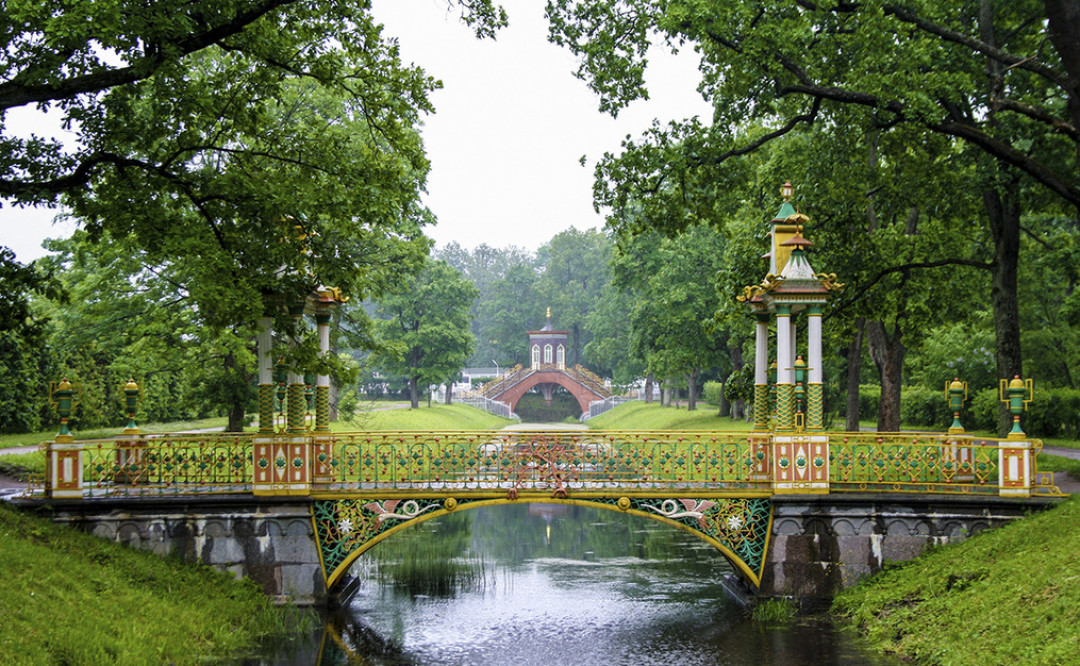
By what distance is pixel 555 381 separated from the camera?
69500 mm

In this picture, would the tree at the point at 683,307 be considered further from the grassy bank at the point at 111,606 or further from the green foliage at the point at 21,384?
the grassy bank at the point at 111,606

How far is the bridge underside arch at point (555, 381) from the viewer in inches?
2682

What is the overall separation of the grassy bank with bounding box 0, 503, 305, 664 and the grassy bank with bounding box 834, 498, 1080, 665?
8.66 meters

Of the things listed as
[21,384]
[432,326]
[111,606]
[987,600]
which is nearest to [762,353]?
[987,600]

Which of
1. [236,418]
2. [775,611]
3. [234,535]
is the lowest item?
[775,611]

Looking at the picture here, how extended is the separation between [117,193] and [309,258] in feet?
9.28

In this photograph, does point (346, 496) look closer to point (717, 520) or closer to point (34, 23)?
point (717, 520)

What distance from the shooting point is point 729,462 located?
640 inches

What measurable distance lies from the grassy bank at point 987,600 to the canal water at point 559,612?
64cm

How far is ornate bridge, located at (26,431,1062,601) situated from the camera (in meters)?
15.6

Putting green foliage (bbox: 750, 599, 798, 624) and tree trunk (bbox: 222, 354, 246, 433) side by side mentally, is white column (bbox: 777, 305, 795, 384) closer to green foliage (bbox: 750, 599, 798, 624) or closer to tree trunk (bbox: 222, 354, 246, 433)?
green foliage (bbox: 750, 599, 798, 624)

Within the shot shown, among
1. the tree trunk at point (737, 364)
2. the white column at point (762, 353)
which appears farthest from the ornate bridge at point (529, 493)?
the tree trunk at point (737, 364)

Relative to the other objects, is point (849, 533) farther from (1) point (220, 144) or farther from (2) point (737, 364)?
(2) point (737, 364)

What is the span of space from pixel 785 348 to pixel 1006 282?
16.8 feet
